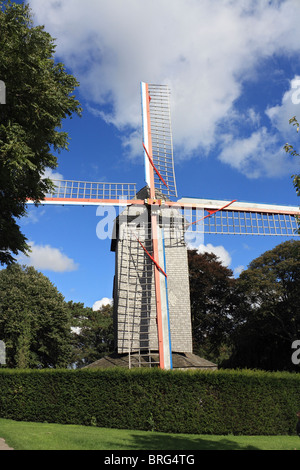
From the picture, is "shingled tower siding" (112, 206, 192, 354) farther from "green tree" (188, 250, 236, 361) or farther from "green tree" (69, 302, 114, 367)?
"green tree" (69, 302, 114, 367)

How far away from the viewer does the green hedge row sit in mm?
12977

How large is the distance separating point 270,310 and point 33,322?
2345 centimetres

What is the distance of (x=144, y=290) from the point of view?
19203mm

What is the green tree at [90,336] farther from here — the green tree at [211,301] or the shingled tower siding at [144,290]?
the shingled tower siding at [144,290]

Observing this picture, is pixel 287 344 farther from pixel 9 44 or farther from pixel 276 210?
pixel 9 44

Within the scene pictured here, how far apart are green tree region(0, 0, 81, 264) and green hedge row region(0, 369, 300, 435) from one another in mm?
6012

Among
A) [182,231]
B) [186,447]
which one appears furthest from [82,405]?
[182,231]

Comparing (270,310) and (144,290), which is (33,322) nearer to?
(144,290)

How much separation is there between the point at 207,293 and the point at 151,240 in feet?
64.7

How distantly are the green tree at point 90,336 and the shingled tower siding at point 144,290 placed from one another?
3350 centimetres

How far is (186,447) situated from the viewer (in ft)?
31.4

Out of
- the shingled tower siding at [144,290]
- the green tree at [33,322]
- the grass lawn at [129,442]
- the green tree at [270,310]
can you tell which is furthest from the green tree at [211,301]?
the grass lawn at [129,442]

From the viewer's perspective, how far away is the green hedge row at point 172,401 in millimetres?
12977

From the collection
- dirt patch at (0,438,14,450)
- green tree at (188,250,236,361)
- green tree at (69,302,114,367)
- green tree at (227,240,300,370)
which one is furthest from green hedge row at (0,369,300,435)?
green tree at (69,302,114,367)
